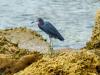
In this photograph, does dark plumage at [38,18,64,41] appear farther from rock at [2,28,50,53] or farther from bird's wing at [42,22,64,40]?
rock at [2,28,50,53]

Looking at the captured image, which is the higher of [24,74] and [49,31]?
[24,74]

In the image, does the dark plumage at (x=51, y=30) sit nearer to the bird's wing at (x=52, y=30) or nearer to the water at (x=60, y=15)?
the bird's wing at (x=52, y=30)

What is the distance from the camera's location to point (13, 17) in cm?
2044

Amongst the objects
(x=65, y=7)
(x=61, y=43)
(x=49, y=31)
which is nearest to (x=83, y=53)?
(x=49, y=31)

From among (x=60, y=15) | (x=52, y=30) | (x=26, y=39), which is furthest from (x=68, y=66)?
(x=60, y=15)

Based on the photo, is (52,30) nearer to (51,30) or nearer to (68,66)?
(51,30)

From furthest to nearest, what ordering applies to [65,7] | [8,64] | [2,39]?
[65,7] < [2,39] < [8,64]

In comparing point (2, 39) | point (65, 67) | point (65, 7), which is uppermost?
point (65, 67)

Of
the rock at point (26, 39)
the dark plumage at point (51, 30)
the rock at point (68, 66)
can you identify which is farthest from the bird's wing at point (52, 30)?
the rock at point (68, 66)

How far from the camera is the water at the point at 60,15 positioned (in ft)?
55.1

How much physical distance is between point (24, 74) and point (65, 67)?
0.56m

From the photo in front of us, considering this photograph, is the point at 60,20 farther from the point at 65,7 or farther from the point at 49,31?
the point at 49,31

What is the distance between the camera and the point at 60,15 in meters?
21.5

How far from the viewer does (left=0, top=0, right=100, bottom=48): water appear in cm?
1679
